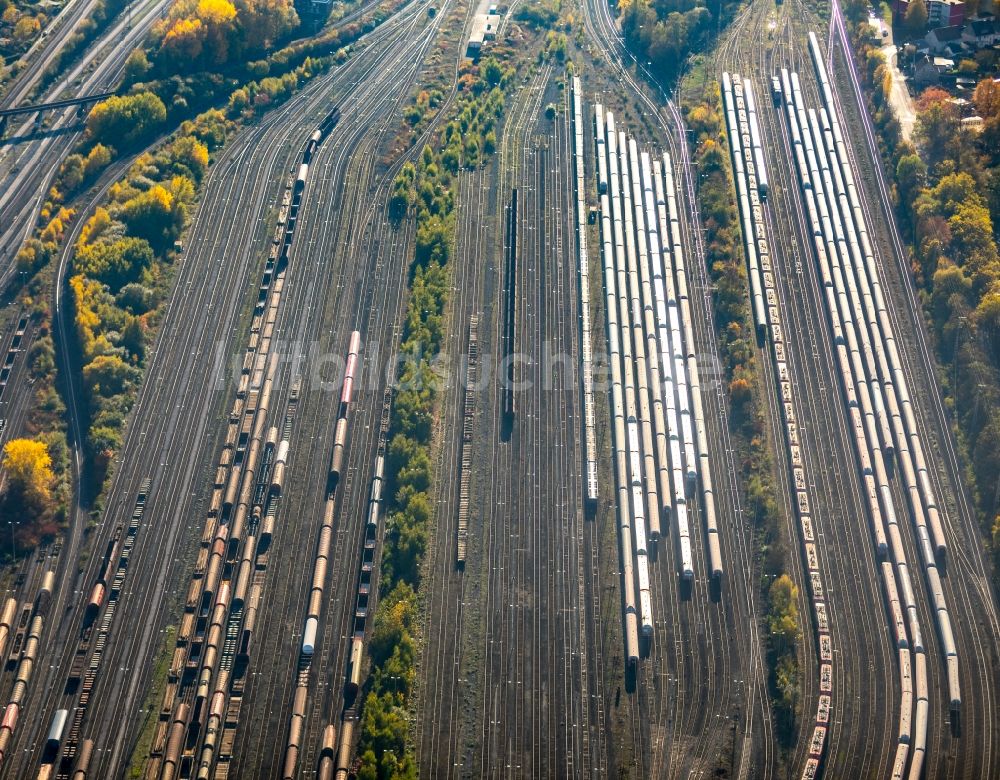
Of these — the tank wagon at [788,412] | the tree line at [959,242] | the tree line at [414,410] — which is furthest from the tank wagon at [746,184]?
the tree line at [414,410]

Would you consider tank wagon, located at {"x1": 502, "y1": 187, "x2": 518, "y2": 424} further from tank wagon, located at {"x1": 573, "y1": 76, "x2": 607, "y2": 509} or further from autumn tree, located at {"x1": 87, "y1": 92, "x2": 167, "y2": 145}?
autumn tree, located at {"x1": 87, "y1": 92, "x2": 167, "y2": 145}

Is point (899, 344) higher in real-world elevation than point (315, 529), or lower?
higher

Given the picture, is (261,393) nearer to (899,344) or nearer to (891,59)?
(899,344)

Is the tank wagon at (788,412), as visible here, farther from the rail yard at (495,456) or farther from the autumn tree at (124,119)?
the autumn tree at (124,119)

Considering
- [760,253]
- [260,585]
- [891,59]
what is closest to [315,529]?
[260,585]

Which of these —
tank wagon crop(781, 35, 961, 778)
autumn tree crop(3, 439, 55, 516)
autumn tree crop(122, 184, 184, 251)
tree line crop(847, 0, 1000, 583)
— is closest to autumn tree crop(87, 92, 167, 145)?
autumn tree crop(122, 184, 184, 251)

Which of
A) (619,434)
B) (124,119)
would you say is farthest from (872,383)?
(124,119)

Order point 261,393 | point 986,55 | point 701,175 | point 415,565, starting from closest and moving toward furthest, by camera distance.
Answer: point 415,565 < point 261,393 < point 701,175 < point 986,55

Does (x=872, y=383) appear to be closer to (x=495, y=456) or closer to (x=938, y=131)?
(x=938, y=131)
